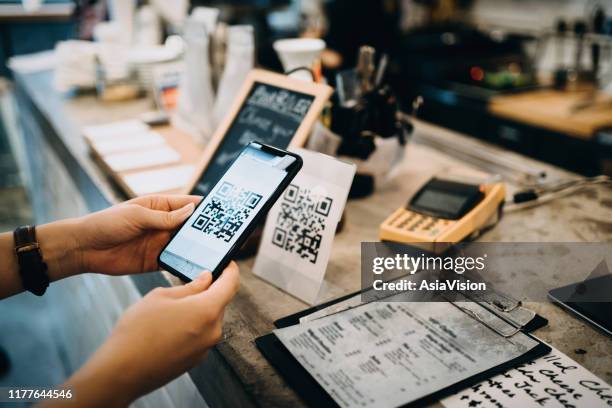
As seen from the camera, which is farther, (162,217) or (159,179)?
(159,179)

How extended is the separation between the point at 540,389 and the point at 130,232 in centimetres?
79

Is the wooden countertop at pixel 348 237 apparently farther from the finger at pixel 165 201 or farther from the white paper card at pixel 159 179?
the finger at pixel 165 201

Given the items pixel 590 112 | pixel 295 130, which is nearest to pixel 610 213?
pixel 295 130

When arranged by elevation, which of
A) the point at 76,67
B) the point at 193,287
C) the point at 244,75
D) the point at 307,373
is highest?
the point at 244,75

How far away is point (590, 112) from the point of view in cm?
273

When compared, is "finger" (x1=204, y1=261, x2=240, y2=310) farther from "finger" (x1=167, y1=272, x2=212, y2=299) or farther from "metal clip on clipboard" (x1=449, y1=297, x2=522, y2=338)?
"metal clip on clipboard" (x1=449, y1=297, x2=522, y2=338)

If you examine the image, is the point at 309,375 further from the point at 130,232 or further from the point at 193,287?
the point at 130,232

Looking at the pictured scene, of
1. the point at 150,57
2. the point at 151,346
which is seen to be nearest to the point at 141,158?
the point at 150,57

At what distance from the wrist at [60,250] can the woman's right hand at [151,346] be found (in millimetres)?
382

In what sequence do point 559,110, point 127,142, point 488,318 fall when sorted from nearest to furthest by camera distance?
point 488,318 → point 127,142 → point 559,110

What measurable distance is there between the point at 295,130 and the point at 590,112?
7.18ft

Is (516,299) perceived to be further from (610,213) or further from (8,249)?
(8,249)

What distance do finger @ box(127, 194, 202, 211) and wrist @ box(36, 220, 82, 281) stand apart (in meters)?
0.15

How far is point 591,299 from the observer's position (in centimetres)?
94
